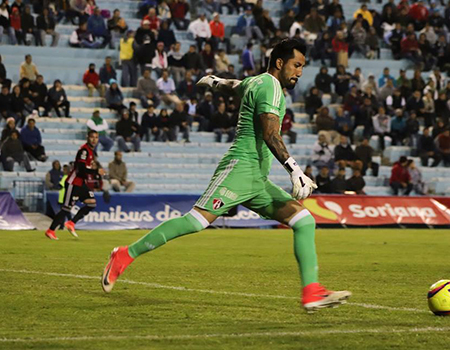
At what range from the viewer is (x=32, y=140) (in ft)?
89.6

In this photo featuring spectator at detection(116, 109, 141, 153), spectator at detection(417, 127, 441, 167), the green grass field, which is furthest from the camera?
spectator at detection(417, 127, 441, 167)

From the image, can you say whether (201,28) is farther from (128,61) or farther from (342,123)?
(342,123)

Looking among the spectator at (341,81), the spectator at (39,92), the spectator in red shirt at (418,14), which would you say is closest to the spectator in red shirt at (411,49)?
the spectator in red shirt at (418,14)

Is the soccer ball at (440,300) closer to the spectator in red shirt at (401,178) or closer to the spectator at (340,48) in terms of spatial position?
the spectator in red shirt at (401,178)

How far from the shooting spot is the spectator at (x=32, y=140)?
27219 millimetres

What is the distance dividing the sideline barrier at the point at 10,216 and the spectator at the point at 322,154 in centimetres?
966

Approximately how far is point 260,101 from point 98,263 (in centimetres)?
629

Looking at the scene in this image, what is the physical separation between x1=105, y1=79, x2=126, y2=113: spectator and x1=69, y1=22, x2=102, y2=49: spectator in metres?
2.26

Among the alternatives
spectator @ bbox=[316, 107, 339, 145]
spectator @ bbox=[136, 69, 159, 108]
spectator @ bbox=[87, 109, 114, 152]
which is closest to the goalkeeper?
spectator @ bbox=[87, 109, 114, 152]

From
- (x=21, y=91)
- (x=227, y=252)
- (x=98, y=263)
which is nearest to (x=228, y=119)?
(x=21, y=91)

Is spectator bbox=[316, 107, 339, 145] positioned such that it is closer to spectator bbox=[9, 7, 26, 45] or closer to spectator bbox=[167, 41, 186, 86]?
spectator bbox=[167, 41, 186, 86]

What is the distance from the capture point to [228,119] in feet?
100

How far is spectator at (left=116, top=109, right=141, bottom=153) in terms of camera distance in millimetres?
29000

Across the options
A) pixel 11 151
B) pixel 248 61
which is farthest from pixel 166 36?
pixel 11 151
